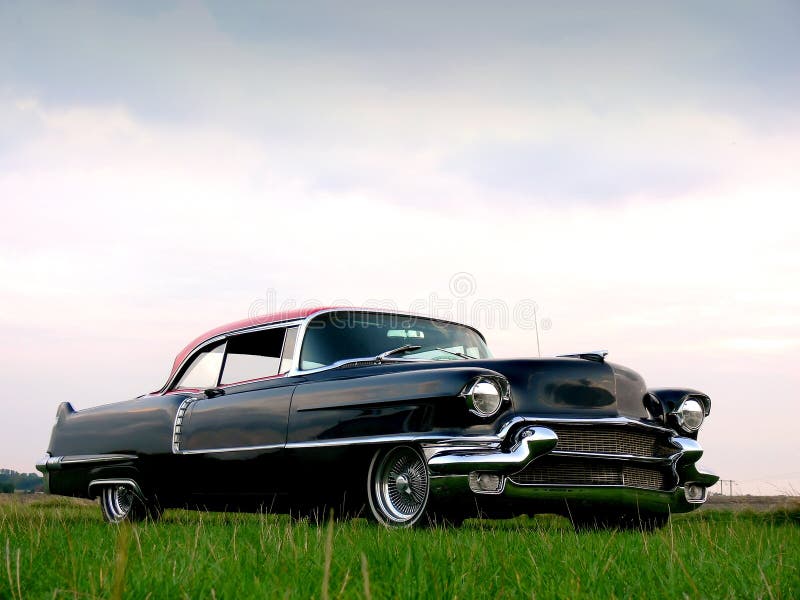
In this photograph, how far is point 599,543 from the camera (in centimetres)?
369

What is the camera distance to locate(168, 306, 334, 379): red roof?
252 inches

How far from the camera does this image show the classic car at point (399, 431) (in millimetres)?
4762

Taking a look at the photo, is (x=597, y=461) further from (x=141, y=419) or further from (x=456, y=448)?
(x=141, y=419)

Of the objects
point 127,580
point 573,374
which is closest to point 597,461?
point 573,374

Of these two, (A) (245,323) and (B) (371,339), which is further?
(A) (245,323)

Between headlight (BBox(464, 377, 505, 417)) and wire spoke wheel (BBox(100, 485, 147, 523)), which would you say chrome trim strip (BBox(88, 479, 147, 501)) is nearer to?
wire spoke wheel (BBox(100, 485, 147, 523))

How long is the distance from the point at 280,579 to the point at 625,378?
363 cm

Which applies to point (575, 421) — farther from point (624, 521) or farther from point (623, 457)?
point (624, 521)

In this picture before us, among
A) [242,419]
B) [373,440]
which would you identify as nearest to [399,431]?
[373,440]

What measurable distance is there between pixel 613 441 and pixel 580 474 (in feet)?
1.17

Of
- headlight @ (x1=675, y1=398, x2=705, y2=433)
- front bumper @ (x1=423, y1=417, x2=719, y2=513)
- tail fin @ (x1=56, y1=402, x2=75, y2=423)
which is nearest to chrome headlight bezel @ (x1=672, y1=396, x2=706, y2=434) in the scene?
headlight @ (x1=675, y1=398, x2=705, y2=433)

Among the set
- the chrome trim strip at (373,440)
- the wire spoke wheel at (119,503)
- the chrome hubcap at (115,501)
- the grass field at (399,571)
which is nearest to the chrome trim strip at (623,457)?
the chrome trim strip at (373,440)

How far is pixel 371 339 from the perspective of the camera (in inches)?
243

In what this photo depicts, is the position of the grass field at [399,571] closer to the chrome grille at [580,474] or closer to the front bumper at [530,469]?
the front bumper at [530,469]
